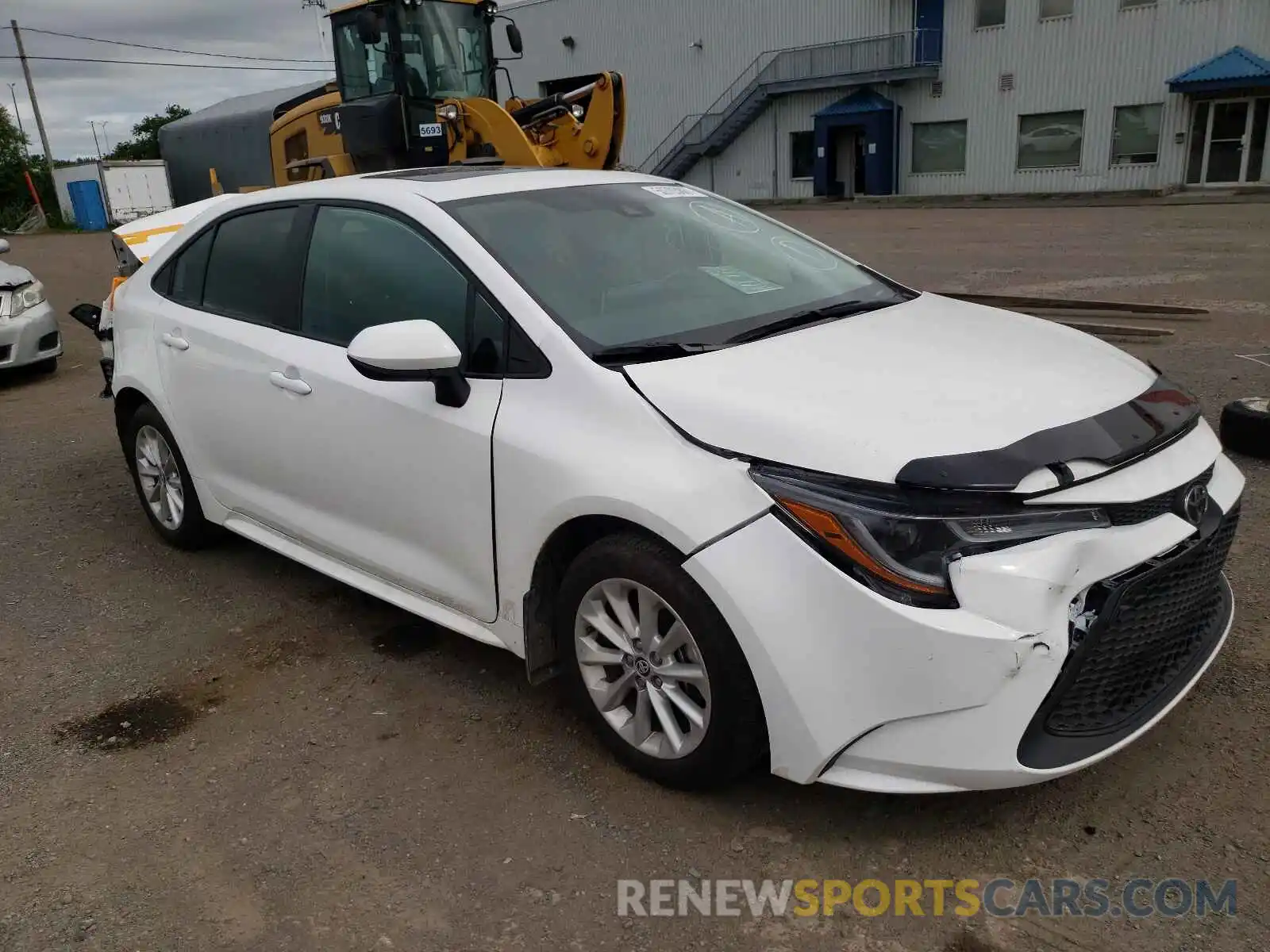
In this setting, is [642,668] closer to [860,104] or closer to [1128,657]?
[1128,657]

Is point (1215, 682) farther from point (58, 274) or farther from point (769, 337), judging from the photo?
point (58, 274)

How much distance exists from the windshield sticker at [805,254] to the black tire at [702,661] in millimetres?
1596

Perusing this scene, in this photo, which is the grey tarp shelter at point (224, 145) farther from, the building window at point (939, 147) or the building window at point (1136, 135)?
the building window at point (1136, 135)

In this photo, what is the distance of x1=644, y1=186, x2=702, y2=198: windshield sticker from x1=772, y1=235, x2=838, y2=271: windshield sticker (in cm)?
38

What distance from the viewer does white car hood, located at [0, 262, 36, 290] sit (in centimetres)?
918

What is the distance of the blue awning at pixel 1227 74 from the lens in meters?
24.6

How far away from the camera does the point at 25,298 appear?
9352 millimetres

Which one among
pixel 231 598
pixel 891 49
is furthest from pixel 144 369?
pixel 891 49

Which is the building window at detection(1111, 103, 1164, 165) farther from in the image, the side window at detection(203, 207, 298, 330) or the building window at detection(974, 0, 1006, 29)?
the side window at detection(203, 207, 298, 330)

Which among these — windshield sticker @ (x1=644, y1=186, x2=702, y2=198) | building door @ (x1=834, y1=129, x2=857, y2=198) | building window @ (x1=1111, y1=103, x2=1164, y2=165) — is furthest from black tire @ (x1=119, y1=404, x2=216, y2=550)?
building door @ (x1=834, y1=129, x2=857, y2=198)

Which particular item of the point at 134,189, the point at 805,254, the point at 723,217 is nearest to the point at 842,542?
the point at 805,254

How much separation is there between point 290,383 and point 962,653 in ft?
8.21

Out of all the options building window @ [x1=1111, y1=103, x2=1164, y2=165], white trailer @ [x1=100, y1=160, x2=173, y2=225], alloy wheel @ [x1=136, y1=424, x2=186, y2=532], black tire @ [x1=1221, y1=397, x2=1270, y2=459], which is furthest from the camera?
white trailer @ [x1=100, y1=160, x2=173, y2=225]

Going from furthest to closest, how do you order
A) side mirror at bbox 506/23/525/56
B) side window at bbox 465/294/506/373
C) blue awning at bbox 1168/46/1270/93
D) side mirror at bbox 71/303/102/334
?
1. blue awning at bbox 1168/46/1270/93
2. side mirror at bbox 506/23/525/56
3. side mirror at bbox 71/303/102/334
4. side window at bbox 465/294/506/373
